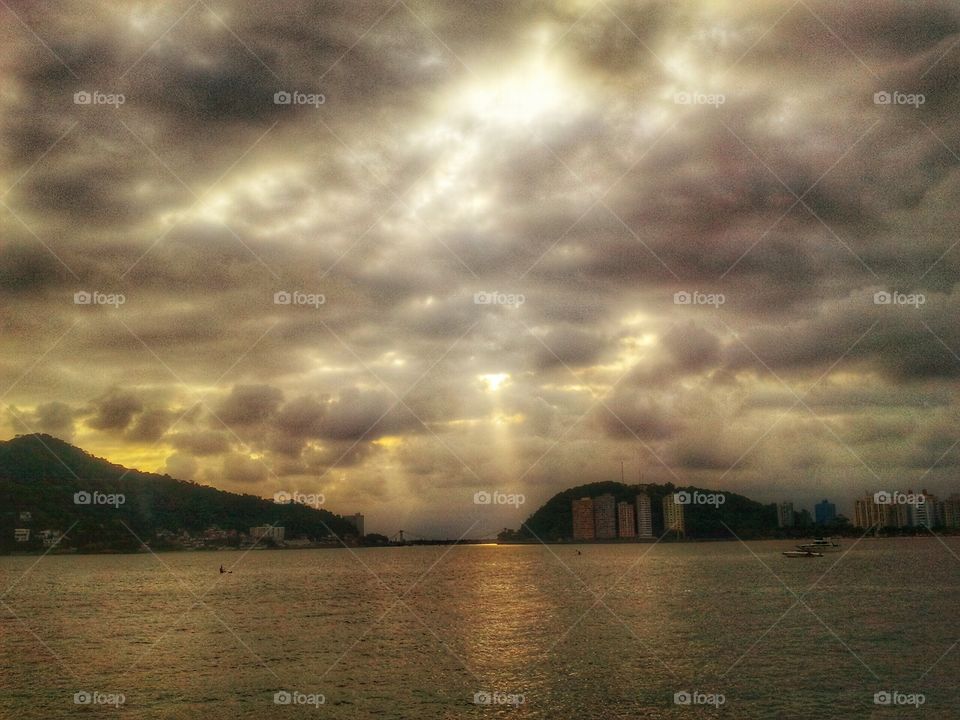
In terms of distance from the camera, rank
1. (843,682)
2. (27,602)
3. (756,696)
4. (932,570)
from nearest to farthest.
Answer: (756,696) → (843,682) → (27,602) → (932,570)

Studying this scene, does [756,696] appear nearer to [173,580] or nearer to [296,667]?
[296,667]

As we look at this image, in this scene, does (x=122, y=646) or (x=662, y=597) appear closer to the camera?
(x=122, y=646)

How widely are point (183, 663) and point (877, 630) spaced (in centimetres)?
5280

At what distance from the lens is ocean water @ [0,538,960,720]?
38688 millimetres

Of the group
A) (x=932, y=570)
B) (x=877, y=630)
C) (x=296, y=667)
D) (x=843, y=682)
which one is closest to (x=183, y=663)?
(x=296, y=667)

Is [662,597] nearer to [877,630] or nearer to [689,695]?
[877,630]

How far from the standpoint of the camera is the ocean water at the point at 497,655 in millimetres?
38688

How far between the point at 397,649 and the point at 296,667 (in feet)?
29.7

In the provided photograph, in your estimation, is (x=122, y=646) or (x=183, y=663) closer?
(x=183, y=663)

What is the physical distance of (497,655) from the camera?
52.8 meters

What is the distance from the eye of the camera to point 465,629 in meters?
65.9

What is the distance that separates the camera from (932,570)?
446ft

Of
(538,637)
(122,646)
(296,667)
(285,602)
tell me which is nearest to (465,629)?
(538,637)

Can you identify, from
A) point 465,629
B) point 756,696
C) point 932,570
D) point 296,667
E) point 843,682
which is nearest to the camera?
point 756,696
